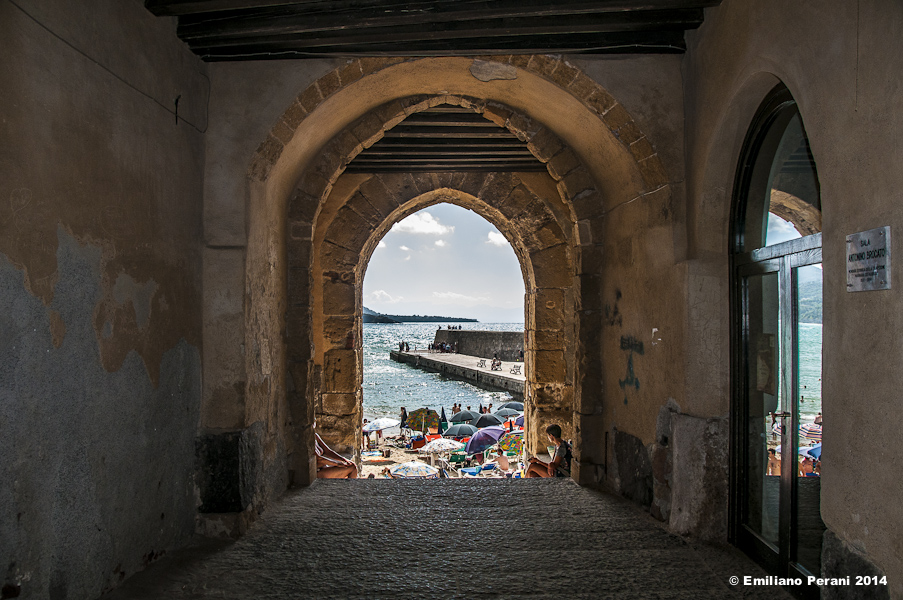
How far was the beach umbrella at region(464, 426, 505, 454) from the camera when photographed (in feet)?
32.4

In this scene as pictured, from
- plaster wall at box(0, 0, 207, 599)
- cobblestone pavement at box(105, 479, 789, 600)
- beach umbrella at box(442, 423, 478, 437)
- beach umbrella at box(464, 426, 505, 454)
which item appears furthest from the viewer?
beach umbrella at box(442, 423, 478, 437)

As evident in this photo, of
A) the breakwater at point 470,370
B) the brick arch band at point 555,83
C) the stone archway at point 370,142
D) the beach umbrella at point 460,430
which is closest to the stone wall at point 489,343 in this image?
the breakwater at point 470,370

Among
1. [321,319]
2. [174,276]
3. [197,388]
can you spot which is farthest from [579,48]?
[321,319]

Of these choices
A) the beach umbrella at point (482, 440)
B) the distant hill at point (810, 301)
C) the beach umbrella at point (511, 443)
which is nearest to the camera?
the distant hill at point (810, 301)

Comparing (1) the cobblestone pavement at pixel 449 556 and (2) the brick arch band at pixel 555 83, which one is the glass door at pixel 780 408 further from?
(2) the brick arch band at pixel 555 83

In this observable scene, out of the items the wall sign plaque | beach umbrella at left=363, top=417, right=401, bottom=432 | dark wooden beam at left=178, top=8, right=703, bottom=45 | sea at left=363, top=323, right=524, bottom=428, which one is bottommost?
sea at left=363, top=323, right=524, bottom=428

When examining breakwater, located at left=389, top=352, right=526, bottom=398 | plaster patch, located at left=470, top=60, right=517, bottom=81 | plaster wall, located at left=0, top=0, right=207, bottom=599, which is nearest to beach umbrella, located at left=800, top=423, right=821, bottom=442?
plaster patch, located at left=470, top=60, right=517, bottom=81

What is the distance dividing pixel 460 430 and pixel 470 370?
46.3 ft

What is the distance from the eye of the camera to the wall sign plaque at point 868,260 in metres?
1.87

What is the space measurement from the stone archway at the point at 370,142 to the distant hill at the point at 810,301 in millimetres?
1085

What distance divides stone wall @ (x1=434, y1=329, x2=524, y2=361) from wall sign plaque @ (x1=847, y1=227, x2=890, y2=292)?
1022 inches

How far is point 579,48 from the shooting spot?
3490 mm

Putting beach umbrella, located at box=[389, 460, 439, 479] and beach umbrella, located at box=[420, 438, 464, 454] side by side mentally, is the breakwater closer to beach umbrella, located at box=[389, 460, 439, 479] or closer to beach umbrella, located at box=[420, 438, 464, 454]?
beach umbrella, located at box=[420, 438, 464, 454]

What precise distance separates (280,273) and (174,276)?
1121 millimetres
